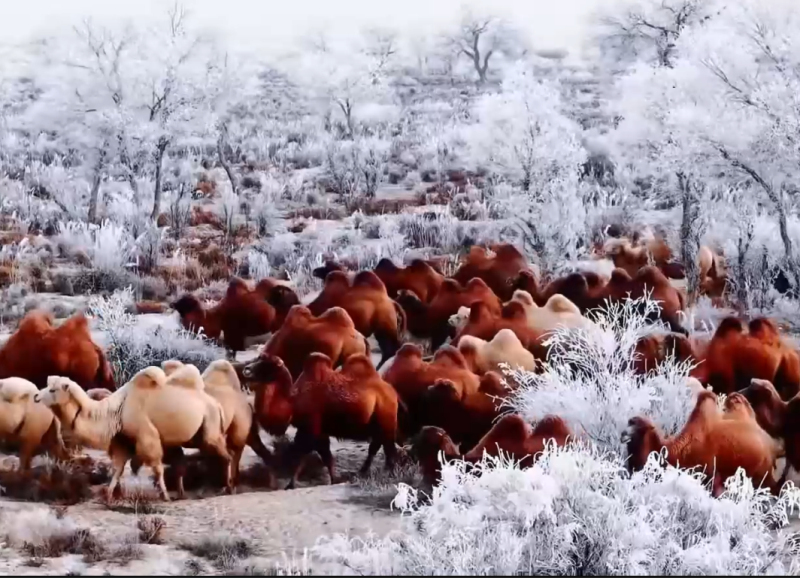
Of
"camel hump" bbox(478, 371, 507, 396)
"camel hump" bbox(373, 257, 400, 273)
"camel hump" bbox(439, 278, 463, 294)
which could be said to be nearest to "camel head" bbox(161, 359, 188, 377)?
"camel hump" bbox(478, 371, 507, 396)

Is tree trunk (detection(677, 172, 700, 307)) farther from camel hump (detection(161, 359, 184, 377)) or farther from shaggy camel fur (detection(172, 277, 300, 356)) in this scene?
camel hump (detection(161, 359, 184, 377))

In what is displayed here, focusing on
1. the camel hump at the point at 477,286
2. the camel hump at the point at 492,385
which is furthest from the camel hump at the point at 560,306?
the camel hump at the point at 492,385

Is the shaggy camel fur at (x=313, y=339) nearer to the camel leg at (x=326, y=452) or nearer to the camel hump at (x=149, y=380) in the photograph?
the camel leg at (x=326, y=452)

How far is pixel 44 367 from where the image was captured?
27.9ft

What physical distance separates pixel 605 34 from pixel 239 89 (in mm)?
5979

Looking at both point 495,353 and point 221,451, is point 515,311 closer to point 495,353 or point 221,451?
point 495,353

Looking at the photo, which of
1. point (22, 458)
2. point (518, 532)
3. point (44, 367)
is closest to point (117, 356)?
point (44, 367)

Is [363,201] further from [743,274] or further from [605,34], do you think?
[743,274]

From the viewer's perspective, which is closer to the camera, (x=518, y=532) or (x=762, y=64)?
(x=518, y=532)

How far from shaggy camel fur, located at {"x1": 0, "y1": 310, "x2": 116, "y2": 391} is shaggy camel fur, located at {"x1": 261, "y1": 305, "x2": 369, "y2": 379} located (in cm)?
116

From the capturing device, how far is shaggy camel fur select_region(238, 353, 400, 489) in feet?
24.1

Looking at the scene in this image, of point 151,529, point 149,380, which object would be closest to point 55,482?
point 149,380

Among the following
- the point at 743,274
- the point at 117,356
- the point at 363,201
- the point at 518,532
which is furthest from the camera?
the point at 363,201

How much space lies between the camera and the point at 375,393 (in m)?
7.42
